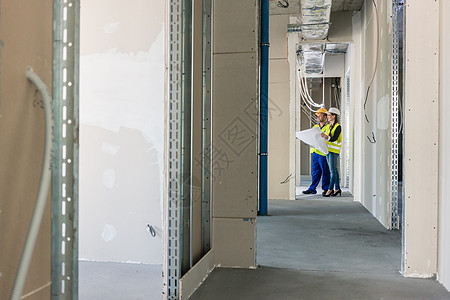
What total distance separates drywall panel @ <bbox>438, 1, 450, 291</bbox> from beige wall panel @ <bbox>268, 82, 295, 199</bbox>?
408 cm

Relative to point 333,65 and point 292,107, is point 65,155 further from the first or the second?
point 333,65

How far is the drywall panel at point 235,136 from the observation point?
2.85 metres

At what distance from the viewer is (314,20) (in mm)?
6082

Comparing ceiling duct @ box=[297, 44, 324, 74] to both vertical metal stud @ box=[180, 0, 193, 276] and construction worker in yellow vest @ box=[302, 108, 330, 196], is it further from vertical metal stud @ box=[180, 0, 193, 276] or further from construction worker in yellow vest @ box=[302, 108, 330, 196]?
vertical metal stud @ box=[180, 0, 193, 276]

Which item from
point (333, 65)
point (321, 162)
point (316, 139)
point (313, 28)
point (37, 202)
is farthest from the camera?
point (333, 65)

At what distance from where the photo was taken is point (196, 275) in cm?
243

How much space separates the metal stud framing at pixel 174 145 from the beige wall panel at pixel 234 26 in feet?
2.59

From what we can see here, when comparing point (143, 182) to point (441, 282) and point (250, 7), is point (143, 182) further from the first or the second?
point (441, 282)

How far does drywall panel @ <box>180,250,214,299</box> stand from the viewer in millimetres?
2204

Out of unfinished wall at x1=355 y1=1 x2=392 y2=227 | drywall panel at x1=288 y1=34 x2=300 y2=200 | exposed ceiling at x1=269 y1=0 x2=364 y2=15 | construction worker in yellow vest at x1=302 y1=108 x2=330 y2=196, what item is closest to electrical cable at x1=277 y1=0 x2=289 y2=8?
exposed ceiling at x1=269 y1=0 x2=364 y2=15

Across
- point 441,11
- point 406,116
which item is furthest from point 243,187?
point 441,11

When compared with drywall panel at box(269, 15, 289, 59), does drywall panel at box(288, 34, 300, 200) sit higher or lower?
lower

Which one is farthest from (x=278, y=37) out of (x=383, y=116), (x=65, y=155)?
(x=65, y=155)

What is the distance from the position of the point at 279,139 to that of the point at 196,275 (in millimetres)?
4462
